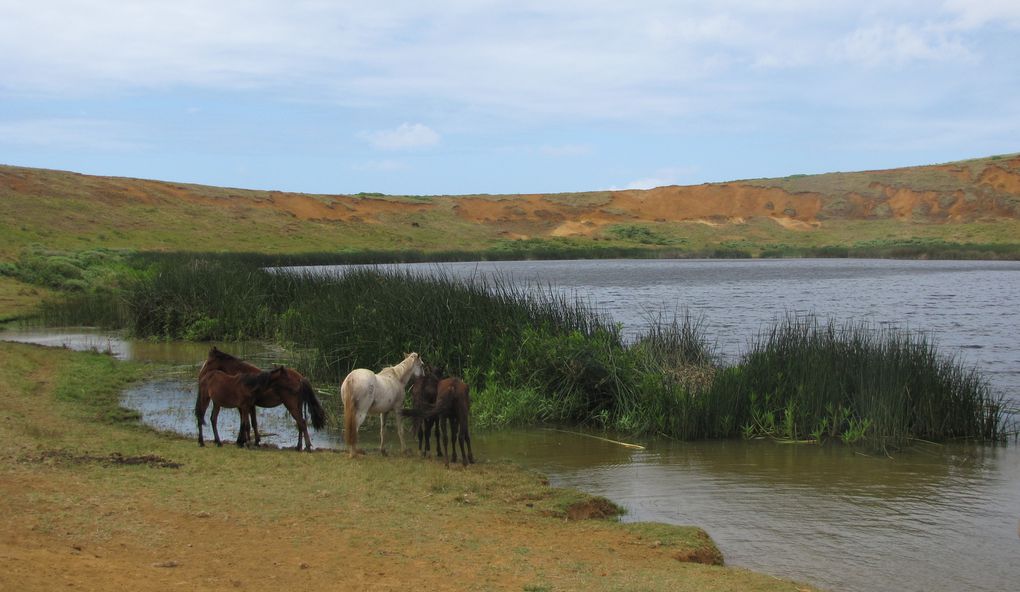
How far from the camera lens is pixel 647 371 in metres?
11.8

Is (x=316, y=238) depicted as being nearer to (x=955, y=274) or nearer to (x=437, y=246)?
(x=437, y=246)

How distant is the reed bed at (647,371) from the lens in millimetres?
10711

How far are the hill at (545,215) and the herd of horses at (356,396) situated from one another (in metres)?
36.7

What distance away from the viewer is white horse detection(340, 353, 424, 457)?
27.7 feet

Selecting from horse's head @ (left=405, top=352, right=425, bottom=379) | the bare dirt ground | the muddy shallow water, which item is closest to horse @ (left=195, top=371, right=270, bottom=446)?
the bare dirt ground

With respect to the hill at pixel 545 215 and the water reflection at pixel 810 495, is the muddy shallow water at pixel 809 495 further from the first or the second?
the hill at pixel 545 215

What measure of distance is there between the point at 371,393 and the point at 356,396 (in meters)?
0.18

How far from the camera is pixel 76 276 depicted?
96.4ft

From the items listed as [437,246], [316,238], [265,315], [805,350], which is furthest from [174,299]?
[437,246]

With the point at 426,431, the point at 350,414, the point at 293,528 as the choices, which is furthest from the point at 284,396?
the point at 293,528

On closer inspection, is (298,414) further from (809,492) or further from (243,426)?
(809,492)

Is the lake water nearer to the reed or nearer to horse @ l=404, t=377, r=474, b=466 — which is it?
the reed

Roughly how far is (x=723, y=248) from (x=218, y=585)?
2811 inches

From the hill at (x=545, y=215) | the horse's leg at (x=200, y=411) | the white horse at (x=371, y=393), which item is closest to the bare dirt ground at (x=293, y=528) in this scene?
the horse's leg at (x=200, y=411)
